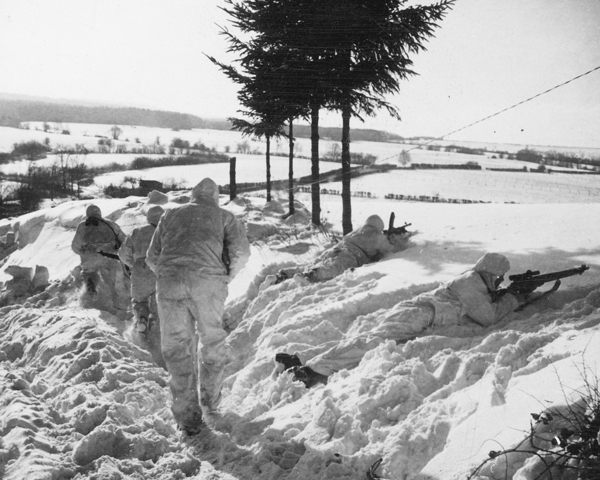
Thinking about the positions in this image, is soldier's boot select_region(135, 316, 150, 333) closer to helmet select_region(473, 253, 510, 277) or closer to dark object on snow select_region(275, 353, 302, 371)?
dark object on snow select_region(275, 353, 302, 371)

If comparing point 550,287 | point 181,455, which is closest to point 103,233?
point 181,455

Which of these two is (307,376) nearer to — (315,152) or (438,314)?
(438,314)

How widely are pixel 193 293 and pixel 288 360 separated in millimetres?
1284

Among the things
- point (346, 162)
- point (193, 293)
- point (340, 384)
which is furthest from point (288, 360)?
point (346, 162)

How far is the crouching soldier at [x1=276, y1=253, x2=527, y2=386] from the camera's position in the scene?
5426mm

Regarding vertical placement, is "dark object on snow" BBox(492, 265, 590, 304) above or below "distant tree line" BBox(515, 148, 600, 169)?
below

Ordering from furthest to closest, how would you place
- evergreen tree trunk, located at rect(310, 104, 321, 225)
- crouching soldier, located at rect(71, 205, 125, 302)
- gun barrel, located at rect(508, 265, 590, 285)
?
evergreen tree trunk, located at rect(310, 104, 321, 225)
crouching soldier, located at rect(71, 205, 125, 302)
gun barrel, located at rect(508, 265, 590, 285)

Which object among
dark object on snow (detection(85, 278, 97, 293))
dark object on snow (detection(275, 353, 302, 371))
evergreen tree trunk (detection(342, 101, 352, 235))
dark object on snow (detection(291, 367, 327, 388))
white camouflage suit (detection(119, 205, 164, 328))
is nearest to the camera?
dark object on snow (detection(291, 367, 327, 388))

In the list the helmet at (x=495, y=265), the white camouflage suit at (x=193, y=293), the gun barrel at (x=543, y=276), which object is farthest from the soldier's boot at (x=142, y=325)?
the gun barrel at (x=543, y=276)

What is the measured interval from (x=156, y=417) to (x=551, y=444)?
3.38 meters

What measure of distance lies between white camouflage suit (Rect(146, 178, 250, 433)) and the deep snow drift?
1.05 ft

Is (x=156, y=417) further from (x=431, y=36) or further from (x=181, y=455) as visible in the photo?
(x=431, y=36)

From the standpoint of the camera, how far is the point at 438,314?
5637 millimetres

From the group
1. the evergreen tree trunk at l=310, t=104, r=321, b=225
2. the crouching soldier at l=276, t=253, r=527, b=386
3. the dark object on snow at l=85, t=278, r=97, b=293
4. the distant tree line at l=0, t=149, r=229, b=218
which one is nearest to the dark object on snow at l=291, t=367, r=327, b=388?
the crouching soldier at l=276, t=253, r=527, b=386
